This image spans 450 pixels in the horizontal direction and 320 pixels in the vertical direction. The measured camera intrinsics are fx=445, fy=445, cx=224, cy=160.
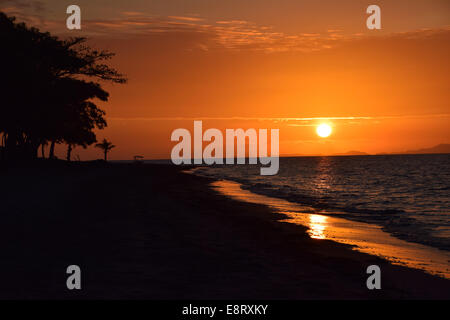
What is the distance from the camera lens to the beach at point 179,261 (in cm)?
812

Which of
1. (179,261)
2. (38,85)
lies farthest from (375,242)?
(38,85)

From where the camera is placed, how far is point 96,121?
67.9 m

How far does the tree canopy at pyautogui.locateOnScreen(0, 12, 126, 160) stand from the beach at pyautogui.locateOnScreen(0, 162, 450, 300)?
1421 inches

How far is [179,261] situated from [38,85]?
150 ft

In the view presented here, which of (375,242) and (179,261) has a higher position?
(179,261)

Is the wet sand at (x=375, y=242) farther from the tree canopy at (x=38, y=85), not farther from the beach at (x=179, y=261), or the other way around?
the tree canopy at (x=38, y=85)

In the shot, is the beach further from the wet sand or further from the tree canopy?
the tree canopy

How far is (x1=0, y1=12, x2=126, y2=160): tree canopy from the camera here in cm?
4872

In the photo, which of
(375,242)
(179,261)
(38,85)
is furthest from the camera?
(38,85)

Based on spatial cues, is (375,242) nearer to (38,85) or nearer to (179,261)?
(179,261)

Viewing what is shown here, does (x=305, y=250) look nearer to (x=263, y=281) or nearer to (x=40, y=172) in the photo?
(x=263, y=281)

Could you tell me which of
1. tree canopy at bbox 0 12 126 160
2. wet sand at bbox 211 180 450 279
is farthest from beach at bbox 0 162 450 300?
tree canopy at bbox 0 12 126 160

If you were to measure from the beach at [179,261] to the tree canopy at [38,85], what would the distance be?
36088 millimetres

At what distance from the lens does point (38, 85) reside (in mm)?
49938
